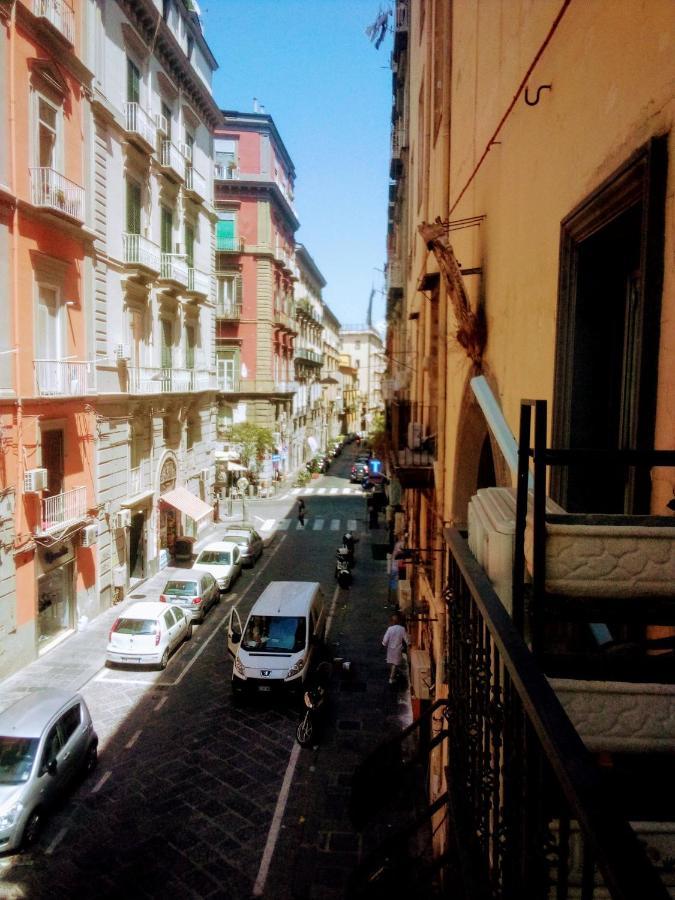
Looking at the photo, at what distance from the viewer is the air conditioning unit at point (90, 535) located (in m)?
17.2

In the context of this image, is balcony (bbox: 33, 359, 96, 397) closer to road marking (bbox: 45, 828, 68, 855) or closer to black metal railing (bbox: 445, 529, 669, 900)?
road marking (bbox: 45, 828, 68, 855)

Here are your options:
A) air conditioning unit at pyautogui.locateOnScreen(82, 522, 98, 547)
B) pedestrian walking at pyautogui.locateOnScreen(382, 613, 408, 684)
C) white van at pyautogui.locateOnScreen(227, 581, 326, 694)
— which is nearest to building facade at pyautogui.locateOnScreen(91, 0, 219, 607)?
air conditioning unit at pyautogui.locateOnScreen(82, 522, 98, 547)

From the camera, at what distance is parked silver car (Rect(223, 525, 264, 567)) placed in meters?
23.5

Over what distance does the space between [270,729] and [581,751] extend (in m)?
11.5

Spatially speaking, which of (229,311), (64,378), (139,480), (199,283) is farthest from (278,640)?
(229,311)

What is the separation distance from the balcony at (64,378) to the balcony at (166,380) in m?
2.44

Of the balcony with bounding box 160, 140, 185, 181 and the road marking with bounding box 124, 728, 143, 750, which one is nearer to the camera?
the road marking with bounding box 124, 728, 143, 750

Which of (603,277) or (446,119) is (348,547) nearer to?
(446,119)

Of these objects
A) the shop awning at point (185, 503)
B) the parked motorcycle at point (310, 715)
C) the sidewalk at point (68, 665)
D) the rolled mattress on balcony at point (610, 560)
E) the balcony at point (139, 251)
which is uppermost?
the balcony at point (139, 251)

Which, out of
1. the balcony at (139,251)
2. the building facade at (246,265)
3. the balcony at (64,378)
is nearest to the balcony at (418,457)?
the balcony at (64,378)

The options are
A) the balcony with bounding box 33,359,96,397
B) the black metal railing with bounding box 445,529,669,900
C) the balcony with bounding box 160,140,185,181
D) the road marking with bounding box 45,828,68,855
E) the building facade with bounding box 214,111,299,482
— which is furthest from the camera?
the building facade with bounding box 214,111,299,482

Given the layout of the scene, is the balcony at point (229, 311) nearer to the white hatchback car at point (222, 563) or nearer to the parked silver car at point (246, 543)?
the parked silver car at point (246, 543)

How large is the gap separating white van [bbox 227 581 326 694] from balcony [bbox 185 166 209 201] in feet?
52.6

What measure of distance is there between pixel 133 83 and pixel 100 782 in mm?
18648
